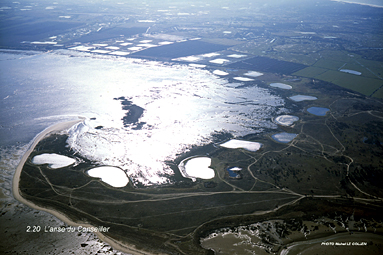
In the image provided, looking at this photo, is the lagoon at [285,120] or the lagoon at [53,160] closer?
Result: the lagoon at [53,160]

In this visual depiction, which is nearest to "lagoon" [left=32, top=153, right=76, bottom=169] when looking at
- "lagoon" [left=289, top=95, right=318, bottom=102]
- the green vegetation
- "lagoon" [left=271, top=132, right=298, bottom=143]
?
the green vegetation

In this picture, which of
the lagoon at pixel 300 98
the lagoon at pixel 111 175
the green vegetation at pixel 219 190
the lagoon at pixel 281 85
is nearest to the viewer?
the green vegetation at pixel 219 190

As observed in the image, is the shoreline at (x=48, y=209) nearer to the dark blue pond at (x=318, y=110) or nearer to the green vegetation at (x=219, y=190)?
the green vegetation at (x=219, y=190)

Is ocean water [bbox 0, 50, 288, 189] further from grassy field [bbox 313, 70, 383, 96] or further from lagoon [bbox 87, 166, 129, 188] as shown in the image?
grassy field [bbox 313, 70, 383, 96]

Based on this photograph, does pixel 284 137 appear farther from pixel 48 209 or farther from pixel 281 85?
pixel 48 209

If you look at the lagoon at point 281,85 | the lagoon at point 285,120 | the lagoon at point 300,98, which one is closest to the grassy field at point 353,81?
the lagoon at point 281,85

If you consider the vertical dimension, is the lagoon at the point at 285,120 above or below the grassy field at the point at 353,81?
below

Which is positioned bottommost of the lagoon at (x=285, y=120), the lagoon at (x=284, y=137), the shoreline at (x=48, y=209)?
the shoreline at (x=48, y=209)

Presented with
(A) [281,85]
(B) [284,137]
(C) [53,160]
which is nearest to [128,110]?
(C) [53,160]

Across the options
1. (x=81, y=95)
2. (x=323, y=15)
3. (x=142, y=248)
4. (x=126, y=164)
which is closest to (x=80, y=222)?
(x=142, y=248)
